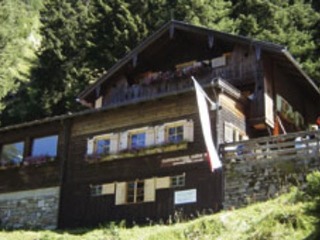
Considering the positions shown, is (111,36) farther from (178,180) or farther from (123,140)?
(178,180)

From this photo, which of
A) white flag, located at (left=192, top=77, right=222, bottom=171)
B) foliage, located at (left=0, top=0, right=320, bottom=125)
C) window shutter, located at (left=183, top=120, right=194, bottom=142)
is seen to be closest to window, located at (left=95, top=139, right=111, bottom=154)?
window shutter, located at (left=183, top=120, right=194, bottom=142)

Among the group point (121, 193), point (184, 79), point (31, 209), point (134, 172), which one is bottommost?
point (31, 209)

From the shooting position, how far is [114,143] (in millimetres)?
25422

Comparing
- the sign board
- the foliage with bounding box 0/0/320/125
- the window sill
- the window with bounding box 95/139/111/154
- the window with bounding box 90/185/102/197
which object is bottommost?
the window with bounding box 90/185/102/197

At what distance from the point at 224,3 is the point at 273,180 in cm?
2308

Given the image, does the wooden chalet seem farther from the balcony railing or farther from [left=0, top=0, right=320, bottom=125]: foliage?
[left=0, top=0, right=320, bottom=125]: foliage

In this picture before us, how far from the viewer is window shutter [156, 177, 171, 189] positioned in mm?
23219

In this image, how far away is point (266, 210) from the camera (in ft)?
57.4

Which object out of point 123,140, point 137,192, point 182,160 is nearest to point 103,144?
point 123,140

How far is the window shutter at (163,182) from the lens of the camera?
76.2ft

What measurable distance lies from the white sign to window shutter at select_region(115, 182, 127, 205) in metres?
2.51

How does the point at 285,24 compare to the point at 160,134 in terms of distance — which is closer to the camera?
the point at 160,134

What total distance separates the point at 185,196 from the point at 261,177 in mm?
3181

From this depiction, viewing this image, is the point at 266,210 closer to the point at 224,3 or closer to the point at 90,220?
the point at 90,220
